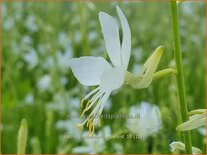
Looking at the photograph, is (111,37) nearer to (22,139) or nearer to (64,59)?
(22,139)

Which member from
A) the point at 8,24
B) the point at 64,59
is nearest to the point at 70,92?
the point at 64,59

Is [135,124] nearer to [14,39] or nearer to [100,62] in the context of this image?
[100,62]

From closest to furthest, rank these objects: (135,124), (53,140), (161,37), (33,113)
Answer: (135,124), (53,140), (33,113), (161,37)

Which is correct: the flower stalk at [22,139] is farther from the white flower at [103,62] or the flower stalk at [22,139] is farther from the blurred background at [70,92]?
the blurred background at [70,92]

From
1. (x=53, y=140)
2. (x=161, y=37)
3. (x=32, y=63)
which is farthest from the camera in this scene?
(x=161, y=37)

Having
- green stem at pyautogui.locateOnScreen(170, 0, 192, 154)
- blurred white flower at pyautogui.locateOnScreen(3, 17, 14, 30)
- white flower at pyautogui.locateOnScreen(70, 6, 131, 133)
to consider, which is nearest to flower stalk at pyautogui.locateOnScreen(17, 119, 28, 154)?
white flower at pyautogui.locateOnScreen(70, 6, 131, 133)

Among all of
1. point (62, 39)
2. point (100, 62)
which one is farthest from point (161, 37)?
point (100, 62)

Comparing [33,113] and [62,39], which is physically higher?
[62,39]
